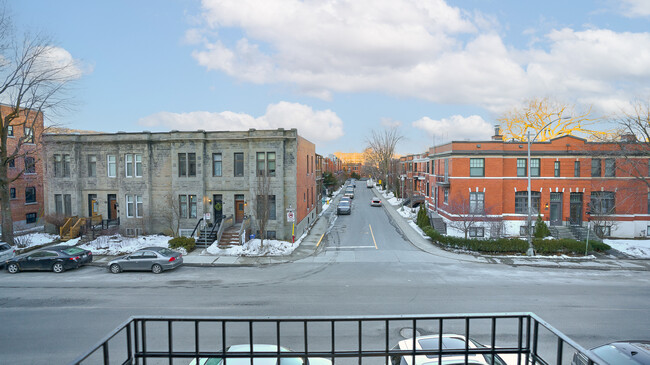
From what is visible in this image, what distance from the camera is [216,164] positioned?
2805 centimetres

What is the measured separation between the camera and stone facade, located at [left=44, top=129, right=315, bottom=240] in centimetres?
2712

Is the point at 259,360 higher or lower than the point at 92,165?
lower

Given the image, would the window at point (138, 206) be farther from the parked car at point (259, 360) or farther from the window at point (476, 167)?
the window at point (476, 167)

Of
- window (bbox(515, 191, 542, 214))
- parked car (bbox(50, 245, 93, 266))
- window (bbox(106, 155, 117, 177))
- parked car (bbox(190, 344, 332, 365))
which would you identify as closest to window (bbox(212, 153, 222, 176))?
window (bbox(106, 155, 117, 177))

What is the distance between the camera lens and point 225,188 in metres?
27.7

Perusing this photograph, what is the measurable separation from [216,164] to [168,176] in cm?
407

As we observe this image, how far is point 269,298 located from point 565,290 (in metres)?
13.1

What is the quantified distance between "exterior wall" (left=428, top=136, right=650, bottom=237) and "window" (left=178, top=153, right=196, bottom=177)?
21390 mm

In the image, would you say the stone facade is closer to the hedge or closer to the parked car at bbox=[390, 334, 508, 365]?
the hedge

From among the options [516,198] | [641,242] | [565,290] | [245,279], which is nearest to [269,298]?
[245,279]

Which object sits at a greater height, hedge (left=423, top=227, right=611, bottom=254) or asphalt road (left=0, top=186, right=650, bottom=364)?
hedge (left=423, top=227, right=611, bottom=254)

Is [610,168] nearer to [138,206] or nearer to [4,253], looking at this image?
[138,206]

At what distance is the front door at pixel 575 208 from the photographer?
1218 inches

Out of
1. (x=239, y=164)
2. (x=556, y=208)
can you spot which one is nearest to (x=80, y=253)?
(x=239, y=164)
